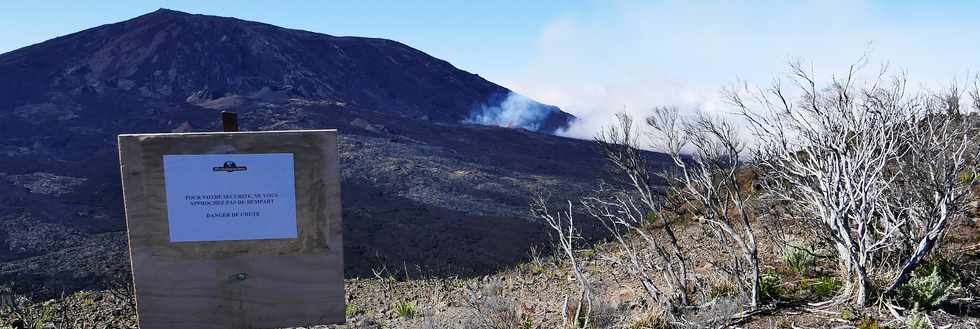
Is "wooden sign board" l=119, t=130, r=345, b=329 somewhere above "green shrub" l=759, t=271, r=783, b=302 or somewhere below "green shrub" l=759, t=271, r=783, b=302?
above

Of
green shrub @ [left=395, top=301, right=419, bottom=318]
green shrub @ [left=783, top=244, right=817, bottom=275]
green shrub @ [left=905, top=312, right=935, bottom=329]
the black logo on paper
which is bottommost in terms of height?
green shrub @ [left=395, top=301, right=419, bottom=318]

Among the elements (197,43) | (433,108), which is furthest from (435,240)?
(197,43)

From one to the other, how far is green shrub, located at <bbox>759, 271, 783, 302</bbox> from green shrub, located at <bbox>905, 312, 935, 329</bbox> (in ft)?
2.56

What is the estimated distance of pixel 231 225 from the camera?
2832 mm

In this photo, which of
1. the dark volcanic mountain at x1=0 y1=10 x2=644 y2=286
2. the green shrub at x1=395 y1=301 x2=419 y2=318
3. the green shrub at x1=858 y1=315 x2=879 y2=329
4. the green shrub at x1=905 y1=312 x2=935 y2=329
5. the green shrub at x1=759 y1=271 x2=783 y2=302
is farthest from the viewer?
the dark volcanic mountain at x1=0 y1=10 x2=644 y2=286

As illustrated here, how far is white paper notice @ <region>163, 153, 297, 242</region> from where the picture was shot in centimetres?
280

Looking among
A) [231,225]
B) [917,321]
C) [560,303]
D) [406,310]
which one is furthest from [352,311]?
[917,321]

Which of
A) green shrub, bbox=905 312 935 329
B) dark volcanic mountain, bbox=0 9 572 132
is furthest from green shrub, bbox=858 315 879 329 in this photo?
dark volcanic mountain, bbox=0 9 572 132

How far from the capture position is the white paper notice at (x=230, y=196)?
2.80 meters

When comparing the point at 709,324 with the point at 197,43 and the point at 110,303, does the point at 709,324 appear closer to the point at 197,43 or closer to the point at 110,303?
the point at 110,303

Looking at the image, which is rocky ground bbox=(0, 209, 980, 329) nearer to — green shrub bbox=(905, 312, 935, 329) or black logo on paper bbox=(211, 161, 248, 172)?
green shrub bbox=(905, 312, 935, 329)

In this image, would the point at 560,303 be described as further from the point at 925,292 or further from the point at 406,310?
the point at 925,292

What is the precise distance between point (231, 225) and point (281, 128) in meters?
21.8

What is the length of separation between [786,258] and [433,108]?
126 ft
